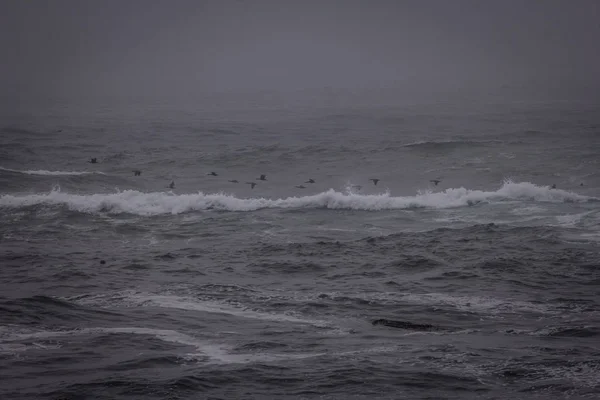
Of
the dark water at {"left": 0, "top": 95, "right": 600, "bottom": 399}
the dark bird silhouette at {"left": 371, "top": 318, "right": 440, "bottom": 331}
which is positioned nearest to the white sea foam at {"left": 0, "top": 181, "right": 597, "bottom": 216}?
the dark water at {"left": 0, "top": 95, "right": 600, "bottom": 399}

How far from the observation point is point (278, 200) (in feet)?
159

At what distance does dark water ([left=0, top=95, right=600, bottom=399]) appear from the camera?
20.3 m

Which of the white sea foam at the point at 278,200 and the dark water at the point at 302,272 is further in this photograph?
the white sea foam at the point at 278,200

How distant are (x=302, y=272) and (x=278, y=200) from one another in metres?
17.3

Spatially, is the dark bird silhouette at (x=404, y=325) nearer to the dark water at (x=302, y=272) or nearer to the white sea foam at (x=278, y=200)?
the dark water at (x=302, y=272)

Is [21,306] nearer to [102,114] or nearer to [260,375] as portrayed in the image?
[260,375]

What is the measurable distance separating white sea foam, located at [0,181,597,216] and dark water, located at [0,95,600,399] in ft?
0.47

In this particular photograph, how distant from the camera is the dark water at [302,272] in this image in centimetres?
2027

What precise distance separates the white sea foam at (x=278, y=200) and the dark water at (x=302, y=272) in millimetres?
145

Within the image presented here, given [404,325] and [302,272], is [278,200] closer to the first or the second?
[302,272]

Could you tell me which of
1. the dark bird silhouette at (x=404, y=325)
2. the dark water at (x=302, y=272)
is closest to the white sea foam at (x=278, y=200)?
the dark water at (x=302, y=272)

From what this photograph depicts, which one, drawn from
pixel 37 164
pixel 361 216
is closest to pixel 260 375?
pixel 361 216

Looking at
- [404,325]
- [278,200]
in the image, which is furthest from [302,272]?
[278,200]

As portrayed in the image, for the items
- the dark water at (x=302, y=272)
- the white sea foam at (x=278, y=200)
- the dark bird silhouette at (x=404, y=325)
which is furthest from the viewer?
the white sea foam at (x=278, y=200)
